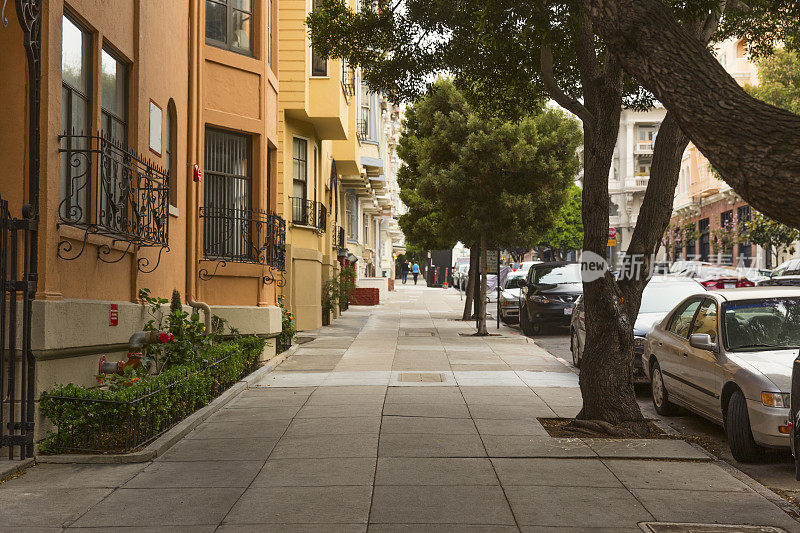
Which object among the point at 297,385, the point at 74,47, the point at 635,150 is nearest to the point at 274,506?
the point at 74,47

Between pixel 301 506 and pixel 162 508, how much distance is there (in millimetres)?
970

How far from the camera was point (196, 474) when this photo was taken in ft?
23.9

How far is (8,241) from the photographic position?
7809mm

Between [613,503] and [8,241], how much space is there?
5.49 m

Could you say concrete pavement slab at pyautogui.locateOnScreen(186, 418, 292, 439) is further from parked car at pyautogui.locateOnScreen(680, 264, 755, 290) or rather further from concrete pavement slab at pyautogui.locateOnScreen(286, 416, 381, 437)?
parked car at pyautogui.locateOnScreen(680, 264, 755, 290)

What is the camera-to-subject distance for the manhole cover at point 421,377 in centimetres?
1321

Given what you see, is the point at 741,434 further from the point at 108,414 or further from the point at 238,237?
the point at 238,237

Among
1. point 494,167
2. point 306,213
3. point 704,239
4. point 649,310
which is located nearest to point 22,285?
point 649,310

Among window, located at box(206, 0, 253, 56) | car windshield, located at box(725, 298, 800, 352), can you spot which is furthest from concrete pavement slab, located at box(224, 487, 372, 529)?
window, located at box(206, 0, 253, 56)

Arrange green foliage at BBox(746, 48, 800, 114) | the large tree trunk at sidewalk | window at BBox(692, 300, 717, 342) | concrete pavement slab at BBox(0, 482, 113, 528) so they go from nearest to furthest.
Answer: the large tree trunk at sidewalk < concrete pavement slab at BBox(0, 482, 113, 528) < window at BBox(692, 300, 717, 342) < green foliage at BBox(746, 48, 800, 114)

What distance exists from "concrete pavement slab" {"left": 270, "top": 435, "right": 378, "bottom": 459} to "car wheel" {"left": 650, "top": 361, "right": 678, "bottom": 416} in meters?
3.82

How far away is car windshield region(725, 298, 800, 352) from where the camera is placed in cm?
886

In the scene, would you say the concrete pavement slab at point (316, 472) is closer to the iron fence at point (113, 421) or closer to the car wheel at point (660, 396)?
the iron fence at point (113, 421)

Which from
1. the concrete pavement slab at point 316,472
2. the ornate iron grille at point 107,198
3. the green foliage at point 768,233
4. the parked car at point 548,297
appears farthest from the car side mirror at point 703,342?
the green foliage at point 768,233
